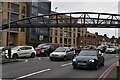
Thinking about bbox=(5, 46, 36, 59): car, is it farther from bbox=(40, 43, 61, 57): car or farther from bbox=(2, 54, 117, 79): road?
bbox=(2, 54, 117, 79): road

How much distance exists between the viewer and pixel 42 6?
91.4 m

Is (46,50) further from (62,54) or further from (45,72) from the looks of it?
(45,72)

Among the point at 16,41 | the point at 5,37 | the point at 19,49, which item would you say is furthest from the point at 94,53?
the point at 16,41

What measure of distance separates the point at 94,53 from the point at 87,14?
35816 mm

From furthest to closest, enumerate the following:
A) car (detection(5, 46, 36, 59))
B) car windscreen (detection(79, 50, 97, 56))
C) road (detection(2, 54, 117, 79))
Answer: car (detection(5, 46, 36, 59)) < car windscreen (detection(79, 50, 97, 56)) < road (detection(2, 54, 117, 79))

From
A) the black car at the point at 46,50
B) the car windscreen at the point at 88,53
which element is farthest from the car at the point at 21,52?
the car windscreen at the point at 88,53

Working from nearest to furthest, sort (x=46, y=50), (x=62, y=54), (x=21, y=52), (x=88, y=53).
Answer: (x=88, y=53) → (x=62, y=54) → (x=21, y=52) → (x=46, y=50)

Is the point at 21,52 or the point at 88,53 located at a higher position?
the point at 88,53

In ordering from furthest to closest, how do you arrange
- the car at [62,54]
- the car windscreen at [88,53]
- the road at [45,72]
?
the car at [62,54] < the car windscreen at [88,53] < the road at [45,72]

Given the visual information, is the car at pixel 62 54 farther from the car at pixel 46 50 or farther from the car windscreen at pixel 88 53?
the car at pixel 46 50

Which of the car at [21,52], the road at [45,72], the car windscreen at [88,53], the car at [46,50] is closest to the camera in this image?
the road at [45,72]

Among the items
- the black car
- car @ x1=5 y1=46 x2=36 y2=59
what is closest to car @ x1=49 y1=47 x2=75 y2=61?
car @ x1=5 y1=46 x2=36 y2=59

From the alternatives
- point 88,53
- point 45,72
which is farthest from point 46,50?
point 45,72

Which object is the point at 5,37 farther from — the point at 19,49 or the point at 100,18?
the point at 19,49
